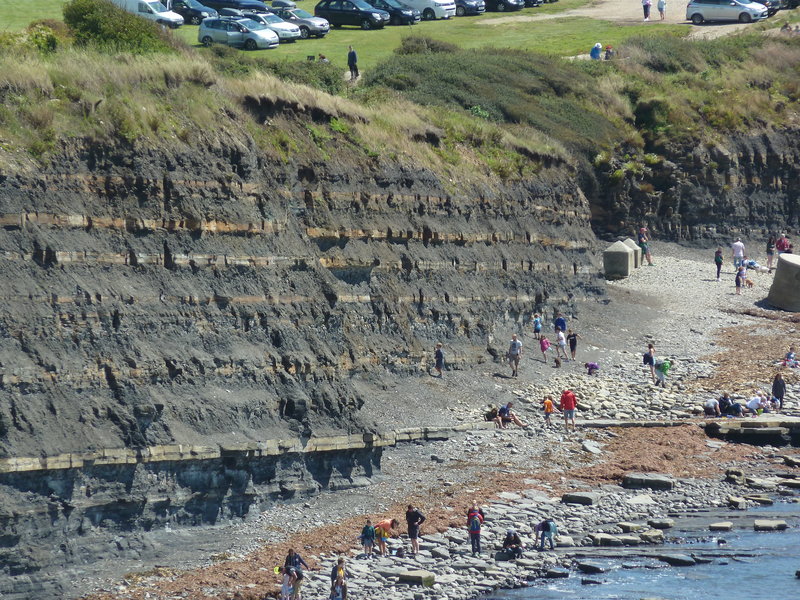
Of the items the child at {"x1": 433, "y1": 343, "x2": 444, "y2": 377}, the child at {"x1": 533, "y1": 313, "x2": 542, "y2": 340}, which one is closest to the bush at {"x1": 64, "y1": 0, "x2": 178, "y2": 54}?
the child at {"x1": 433, "y1": 343, "x2": 444, "y2": 377}

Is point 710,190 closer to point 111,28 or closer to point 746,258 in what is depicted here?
point 746,258

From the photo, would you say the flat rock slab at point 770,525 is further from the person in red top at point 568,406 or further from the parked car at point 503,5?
the parked car at point 503,5

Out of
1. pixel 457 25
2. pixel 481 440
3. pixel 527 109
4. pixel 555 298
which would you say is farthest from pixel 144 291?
pixel 457 25

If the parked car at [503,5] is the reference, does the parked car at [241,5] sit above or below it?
below

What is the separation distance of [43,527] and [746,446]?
68.3 feet

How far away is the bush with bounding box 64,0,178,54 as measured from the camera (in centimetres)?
4331

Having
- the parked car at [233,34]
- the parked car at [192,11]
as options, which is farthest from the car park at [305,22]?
the parked car at [233,34]

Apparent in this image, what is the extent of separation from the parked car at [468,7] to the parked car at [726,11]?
13.1 metres

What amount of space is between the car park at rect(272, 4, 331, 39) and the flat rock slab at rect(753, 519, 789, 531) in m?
47.4

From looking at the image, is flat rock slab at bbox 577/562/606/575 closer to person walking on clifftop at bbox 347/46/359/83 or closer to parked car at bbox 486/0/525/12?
person walking on clifftop at bbox 347/46/359/83

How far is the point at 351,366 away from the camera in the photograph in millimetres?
36750

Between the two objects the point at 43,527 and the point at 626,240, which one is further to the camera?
the point at 626,240

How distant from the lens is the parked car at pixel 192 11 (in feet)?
240

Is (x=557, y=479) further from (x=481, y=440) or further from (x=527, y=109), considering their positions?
(x=527, y=109)
